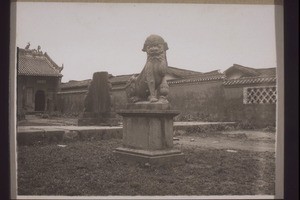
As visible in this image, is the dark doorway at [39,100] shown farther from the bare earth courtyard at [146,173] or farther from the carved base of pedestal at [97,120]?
the carved base of pedestal at [97,120]

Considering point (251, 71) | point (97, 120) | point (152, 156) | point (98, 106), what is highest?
point (251, 71)

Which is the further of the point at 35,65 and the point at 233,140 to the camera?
the point at 233,140

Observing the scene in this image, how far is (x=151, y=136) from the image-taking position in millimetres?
3826

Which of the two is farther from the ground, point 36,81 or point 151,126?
point 36,81

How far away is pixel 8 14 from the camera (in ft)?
10.5

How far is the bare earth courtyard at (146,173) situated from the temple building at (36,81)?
447mm

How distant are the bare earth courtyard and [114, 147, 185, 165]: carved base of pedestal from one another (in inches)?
2.5

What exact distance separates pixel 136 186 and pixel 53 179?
820 mm

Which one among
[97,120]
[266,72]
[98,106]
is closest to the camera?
[266,72]

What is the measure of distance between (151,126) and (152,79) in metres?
0.53

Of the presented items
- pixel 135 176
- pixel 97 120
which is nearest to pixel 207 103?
pixel 135 176

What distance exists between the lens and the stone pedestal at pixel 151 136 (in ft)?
12.3

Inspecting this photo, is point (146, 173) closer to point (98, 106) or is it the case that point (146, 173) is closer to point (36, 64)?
point (36, 64)

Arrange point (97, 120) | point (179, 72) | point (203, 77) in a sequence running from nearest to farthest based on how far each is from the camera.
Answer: point (179, 72), point (203, 77), point (97, 120)
